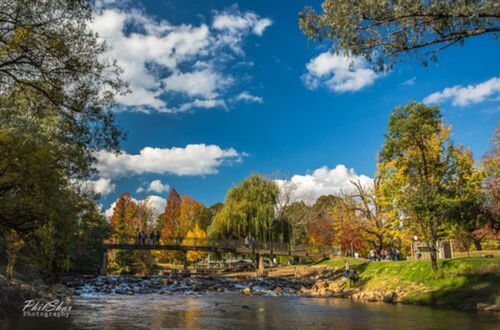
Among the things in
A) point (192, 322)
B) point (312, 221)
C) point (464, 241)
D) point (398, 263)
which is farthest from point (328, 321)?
point (312, 221)

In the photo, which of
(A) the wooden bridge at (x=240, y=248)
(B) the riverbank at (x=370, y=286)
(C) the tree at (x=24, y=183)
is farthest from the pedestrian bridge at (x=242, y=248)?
(C) the tree at (x=24, y=183)

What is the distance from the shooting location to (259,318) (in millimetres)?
18000

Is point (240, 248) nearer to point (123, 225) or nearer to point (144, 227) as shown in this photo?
point (123, 225)

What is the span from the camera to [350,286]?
32.3 meters

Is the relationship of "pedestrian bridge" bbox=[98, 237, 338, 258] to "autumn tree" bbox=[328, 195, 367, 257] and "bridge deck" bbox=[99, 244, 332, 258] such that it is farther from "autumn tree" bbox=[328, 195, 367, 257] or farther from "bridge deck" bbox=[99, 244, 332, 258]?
"autumn tree" bbox=[328, 195, 367, 257]

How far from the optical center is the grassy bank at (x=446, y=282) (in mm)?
21922

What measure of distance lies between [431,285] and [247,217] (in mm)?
30114

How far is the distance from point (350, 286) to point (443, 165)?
11.6 m

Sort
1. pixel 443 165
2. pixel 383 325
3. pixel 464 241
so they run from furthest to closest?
1. pixel 464 241
2. pixel 443 165
3. pixel 383 325

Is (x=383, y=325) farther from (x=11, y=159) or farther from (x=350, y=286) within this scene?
(x=350, y=286)

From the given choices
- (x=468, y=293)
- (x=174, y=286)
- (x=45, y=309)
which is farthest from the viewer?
(x=174, y=286)

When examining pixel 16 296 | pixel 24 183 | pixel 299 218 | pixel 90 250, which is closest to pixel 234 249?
pixel 90 250

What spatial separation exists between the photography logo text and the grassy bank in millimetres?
19029

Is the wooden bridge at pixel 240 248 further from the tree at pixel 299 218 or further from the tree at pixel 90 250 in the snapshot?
the tree at pixel 299 218
